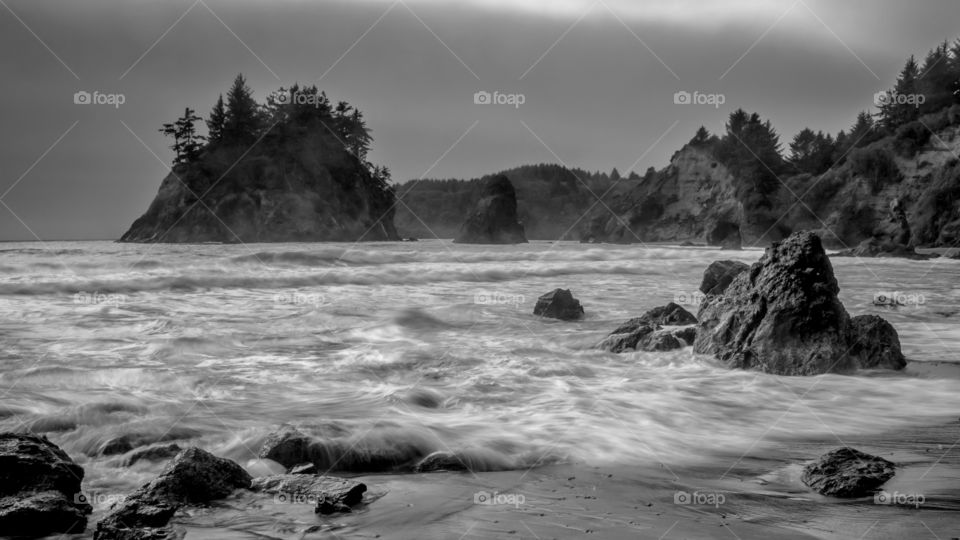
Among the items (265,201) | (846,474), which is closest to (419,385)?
(846,474)

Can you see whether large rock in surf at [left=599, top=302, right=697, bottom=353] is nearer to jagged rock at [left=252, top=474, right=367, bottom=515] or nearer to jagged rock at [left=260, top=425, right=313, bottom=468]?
jagged rock at [left=260, top=425, right=313, bottom=468]

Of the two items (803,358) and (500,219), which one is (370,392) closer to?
(803,358)

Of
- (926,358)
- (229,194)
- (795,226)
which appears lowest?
(926,358)

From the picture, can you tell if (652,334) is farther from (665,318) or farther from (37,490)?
(37,490)

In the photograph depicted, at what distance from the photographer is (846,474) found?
4133mm

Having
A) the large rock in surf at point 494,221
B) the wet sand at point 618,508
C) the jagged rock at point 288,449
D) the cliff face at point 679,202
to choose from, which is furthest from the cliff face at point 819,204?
the jagged rock at point 288,449

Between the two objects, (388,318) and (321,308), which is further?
(321,308)

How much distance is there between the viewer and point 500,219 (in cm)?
8831

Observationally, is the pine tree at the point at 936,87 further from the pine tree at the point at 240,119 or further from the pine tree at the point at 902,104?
the pine tree at the point at 240,119


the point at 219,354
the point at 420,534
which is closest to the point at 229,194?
the point at 219,354

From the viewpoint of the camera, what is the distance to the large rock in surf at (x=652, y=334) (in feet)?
31.5

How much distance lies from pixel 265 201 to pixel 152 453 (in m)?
76.1

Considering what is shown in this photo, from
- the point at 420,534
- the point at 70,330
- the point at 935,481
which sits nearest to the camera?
the point at 420,534

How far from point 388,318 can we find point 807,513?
1056cm
